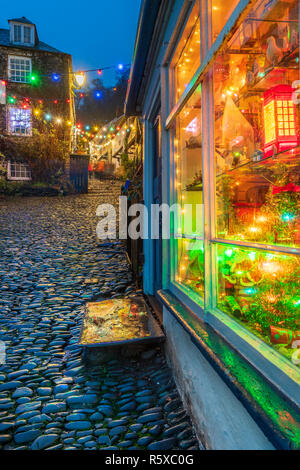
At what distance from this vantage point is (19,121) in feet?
64.2

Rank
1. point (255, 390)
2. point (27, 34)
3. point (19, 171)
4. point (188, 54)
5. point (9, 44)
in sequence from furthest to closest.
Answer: point (27, 34) → point (19, 171) → point (9, 44) → point (188, 54) → point (255, 390)

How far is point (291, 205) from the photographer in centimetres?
171

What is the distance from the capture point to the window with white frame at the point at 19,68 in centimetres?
1919

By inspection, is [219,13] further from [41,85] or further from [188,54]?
[41,85]

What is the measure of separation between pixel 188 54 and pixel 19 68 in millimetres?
20964

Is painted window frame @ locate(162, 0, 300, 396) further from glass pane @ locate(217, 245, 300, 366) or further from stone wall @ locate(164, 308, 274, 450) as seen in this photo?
stone wall @ locate(164, 308, 274, 450)

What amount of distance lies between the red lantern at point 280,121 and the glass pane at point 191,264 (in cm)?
93

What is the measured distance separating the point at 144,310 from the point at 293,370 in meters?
2.57

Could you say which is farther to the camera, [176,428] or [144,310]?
[144,310]

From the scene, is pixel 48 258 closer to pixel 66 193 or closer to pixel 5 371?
pixel 5 371

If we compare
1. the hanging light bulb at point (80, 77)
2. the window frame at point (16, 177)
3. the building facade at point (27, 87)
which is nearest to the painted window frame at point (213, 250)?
the hanging light bulb at point (80, 77)

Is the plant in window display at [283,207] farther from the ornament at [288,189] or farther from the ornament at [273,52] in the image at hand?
the ornament at [273,52]

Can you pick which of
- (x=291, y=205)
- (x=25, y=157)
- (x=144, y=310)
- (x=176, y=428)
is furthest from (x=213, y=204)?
(x=25, y=157)

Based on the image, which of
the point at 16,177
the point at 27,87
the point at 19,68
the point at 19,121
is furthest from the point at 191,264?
the point at 19,68
